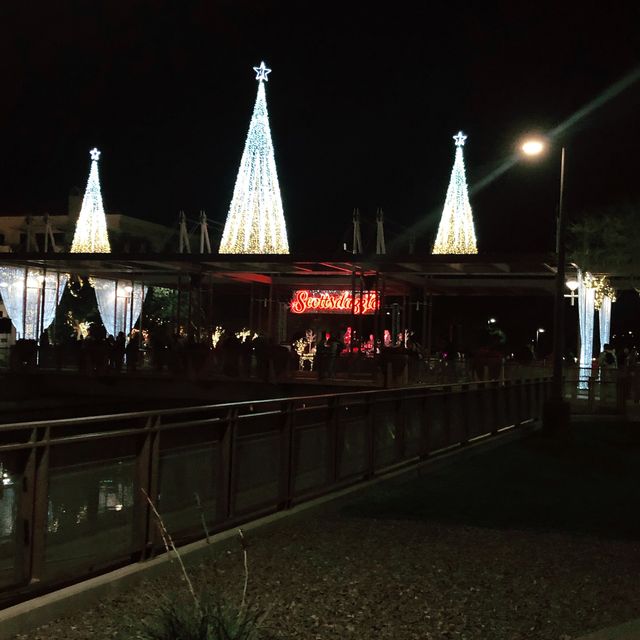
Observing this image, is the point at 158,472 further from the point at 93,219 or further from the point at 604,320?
the point at 93,219

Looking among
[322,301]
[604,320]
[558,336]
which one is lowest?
[558,336]

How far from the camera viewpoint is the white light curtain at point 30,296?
119ft

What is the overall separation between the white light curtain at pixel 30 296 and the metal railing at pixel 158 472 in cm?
2595

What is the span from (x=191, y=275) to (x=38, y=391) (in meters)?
6.42

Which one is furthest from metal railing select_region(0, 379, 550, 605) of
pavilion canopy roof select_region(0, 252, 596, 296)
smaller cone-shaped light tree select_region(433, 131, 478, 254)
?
smaller cone-shaped light tree select_region(433, 131, 478, 254)

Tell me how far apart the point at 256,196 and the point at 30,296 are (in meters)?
9.26

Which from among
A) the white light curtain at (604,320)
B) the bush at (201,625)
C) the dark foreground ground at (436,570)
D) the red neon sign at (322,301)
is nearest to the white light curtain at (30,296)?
the red neon sign at (322,301)

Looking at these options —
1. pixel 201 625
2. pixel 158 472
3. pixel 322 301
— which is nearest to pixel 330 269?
pixel 322 301

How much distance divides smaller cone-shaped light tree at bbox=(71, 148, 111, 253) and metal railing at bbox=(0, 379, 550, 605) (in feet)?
109

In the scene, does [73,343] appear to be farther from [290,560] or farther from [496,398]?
[290,560]

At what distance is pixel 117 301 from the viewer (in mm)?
40531

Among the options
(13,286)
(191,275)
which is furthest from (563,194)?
(13,286)

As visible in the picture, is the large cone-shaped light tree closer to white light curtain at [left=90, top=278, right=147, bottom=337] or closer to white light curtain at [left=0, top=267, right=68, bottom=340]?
white light curtain at [left=90, top=278, right=147, bottom=337]

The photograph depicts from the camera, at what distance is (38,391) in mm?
33156
